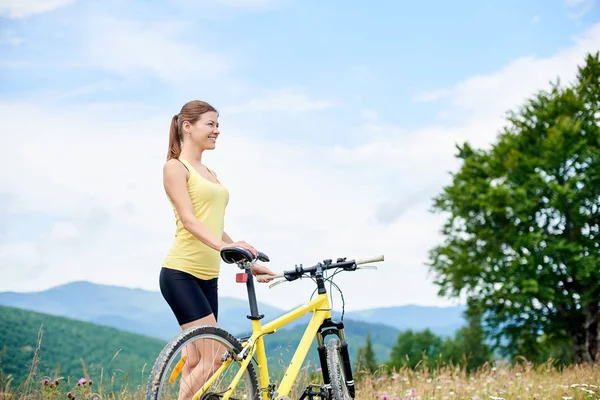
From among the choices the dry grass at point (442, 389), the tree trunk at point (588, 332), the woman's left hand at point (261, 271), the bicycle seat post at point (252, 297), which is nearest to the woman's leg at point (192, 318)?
the bicycle seat post at point (252, 297)

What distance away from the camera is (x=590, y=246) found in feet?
74.5

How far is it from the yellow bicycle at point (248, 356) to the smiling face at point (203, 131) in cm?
82

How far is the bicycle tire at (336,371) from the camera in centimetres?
446

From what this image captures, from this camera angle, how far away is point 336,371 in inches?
177

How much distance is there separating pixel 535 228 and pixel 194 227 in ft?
70.7

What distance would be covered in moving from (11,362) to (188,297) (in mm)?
53866

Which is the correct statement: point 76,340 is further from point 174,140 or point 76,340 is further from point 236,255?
point 236,255

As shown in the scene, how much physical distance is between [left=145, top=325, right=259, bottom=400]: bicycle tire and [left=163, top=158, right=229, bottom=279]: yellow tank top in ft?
1.69

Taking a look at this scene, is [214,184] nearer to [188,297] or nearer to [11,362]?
[188,297]

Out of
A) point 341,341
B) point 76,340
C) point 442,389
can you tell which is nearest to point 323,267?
point 341,341

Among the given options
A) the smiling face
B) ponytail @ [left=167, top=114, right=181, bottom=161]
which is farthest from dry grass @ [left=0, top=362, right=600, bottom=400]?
the smiling face

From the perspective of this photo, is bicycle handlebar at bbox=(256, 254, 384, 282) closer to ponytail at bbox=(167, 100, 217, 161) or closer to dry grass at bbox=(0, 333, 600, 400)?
dry grass at bbox=(0, 333, 600, 400)

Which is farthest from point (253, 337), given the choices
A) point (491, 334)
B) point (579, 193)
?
point (491, 334)

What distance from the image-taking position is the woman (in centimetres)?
392
